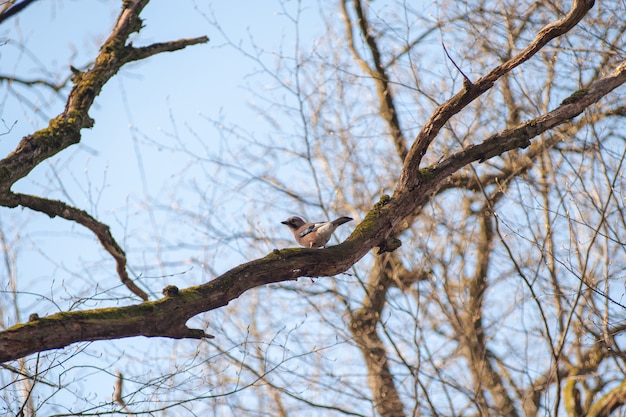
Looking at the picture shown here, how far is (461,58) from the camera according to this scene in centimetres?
874

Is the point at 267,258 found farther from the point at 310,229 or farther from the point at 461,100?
the point at 310,229

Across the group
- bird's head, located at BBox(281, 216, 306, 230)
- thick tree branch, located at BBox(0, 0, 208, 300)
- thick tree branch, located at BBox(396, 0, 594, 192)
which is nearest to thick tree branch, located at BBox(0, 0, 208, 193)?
thick tree branch, located at BBox(0, 0, 208, 300)

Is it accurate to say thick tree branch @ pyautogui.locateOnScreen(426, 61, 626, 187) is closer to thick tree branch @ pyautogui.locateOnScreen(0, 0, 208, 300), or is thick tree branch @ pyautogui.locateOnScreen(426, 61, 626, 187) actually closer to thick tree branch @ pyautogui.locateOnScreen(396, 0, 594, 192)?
thick tree branch @ pyautogui.locateOnScreen(396, 0, 594, 192)

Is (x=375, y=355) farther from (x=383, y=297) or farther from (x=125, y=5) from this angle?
(x=125, y=5)

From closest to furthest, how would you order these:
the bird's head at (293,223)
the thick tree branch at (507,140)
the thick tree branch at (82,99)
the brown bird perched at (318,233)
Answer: the thick tree branch at (82,99) < the thick tree branch at (507,140) < the brown bird perched at (318,233) < the bird's head at (293,223)

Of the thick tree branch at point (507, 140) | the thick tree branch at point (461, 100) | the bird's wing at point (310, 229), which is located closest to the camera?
the thick tree branch at point (461, 100)

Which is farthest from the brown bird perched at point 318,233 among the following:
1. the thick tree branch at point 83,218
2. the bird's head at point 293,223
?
the thick tree branch at point 83,218

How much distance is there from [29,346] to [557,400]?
495 centimetres

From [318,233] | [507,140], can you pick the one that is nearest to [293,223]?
[318,233]

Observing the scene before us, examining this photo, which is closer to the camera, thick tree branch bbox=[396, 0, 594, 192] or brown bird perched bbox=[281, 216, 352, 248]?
thick tree branch bbox=[396, 0, 594, 192]

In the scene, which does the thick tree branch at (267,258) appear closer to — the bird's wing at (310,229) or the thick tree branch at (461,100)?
the thick tree branch at (461,100)

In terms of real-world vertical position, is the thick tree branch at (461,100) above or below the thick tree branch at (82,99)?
below

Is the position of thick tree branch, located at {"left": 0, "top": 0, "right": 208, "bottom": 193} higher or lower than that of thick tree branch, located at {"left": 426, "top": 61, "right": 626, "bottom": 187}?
higher

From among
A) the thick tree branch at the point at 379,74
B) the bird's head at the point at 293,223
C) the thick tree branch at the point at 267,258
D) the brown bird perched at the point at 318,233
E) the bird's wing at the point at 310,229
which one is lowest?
the thick tree branch at the point at 267,258
